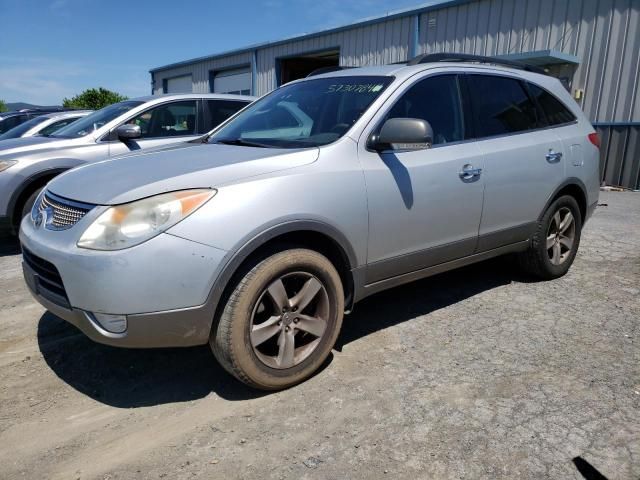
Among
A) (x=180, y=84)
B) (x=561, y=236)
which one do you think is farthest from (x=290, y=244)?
(x=180, y=84)

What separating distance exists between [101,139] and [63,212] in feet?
11.6

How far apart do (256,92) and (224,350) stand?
18.1 metres

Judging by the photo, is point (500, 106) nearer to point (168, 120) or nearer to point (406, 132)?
point (406, 132)

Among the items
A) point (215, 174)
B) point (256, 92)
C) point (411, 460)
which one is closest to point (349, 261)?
point (215, 174)

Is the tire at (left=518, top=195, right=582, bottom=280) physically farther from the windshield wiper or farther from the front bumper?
the front bumper

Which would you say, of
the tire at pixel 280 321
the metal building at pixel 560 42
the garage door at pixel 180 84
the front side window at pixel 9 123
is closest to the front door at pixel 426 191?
the tire at pixel 280 321

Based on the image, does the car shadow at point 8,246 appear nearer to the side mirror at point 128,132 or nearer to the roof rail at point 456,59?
the side mirror at point 128,132

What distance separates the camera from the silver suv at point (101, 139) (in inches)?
209

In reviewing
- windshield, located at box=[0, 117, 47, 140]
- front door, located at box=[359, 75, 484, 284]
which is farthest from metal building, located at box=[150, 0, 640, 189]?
front door, located at box=[359, 75, 484, 284]

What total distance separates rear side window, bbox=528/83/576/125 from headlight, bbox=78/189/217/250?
3191 mm

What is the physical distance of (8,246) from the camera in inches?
235

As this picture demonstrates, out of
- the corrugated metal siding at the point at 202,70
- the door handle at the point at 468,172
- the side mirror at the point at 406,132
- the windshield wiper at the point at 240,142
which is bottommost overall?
the door handle at the point at 468,172

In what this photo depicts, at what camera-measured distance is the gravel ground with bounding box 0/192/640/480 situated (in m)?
2.23

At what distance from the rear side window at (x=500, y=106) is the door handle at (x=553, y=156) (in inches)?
9.9
